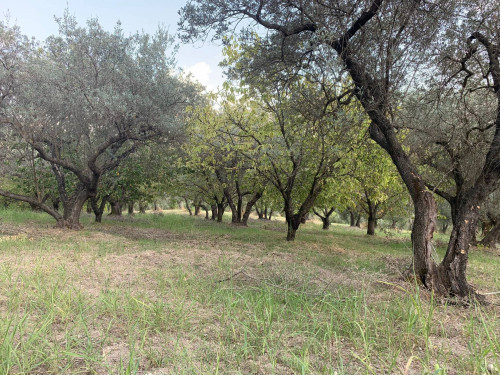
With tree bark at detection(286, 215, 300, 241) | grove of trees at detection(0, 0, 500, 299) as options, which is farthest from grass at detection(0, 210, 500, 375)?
tree bark at detection(286, 215, 300, 241)

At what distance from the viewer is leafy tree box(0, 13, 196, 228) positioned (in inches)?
384

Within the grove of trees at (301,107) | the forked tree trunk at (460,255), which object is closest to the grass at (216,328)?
the forked tree trunk at (460,255)

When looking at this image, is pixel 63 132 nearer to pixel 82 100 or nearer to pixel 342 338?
pixel 82 100

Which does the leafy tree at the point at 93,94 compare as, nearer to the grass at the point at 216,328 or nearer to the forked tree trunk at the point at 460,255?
the grass at the point at 216,328

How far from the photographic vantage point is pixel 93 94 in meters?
9.94

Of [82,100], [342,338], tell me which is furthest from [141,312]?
[82,100]

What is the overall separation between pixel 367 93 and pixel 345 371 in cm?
554

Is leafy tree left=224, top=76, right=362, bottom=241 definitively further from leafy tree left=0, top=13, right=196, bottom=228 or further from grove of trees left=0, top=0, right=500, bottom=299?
leafy tree left=0, top=13, right=196, bottom=228

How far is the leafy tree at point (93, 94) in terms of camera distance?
9742 millimetres

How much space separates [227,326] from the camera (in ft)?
10.7

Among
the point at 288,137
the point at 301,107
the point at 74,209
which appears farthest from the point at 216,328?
the point at 74,209

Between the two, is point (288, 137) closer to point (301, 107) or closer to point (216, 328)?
point (301, 107)

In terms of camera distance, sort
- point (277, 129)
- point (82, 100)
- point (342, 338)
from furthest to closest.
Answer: point (277, 129)
point (82, 100)
point (342, 338)

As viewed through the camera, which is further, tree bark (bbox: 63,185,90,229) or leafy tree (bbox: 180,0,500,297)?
tree bark (bbox: 63,185,90,229)
